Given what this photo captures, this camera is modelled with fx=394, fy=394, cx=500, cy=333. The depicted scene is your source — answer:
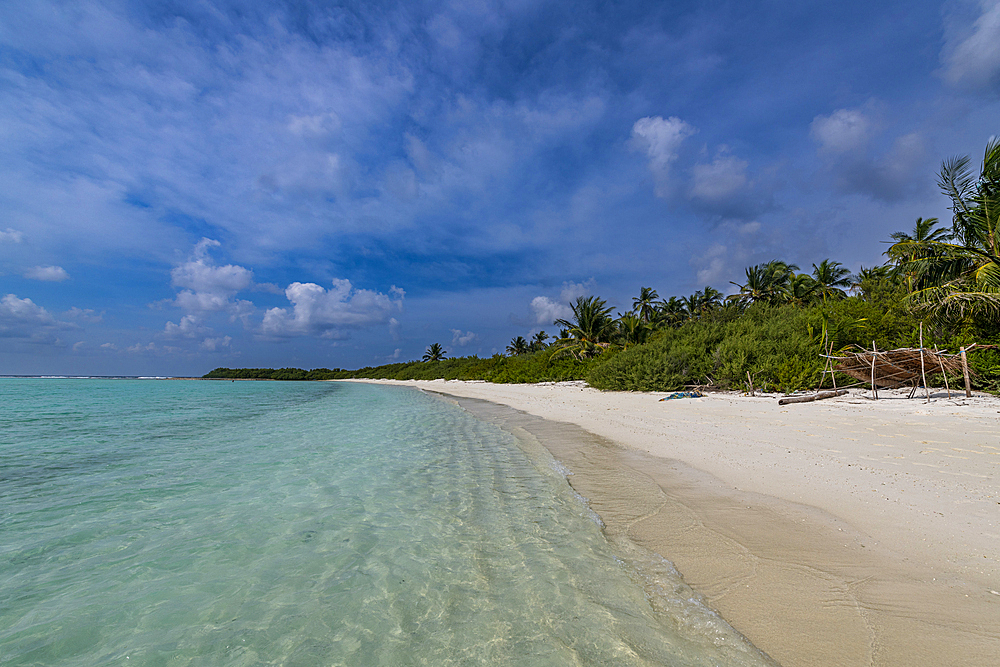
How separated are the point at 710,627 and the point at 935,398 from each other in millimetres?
13447

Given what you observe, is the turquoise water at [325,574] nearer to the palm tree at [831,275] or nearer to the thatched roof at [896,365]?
the thatched roof at [896,365]

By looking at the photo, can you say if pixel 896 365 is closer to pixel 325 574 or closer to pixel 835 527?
pixel 835 527

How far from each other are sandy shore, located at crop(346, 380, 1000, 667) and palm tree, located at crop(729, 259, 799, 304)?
39.5m

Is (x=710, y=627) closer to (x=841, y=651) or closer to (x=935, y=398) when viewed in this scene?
(x=841, y=651)

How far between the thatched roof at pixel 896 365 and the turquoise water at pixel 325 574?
486 inches

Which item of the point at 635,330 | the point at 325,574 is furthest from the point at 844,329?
the point at 325,574

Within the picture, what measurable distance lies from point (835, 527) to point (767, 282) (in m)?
47.8

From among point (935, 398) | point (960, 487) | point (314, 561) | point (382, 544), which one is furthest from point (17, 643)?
point (935, 398)

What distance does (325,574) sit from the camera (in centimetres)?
345

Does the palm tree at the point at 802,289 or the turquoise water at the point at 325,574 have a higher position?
the palm tree at the point at 802,289

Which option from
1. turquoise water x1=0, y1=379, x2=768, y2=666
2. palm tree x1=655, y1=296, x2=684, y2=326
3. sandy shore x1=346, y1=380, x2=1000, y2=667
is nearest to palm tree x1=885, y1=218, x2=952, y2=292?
sandy shore x1=346, y1=380, x2=1000, y2=667

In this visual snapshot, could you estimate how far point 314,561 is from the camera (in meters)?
3.69

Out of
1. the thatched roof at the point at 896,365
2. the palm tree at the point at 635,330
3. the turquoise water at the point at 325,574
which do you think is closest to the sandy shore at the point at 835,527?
the turquoise water at the point at 325,574

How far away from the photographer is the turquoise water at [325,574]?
8.13ft
